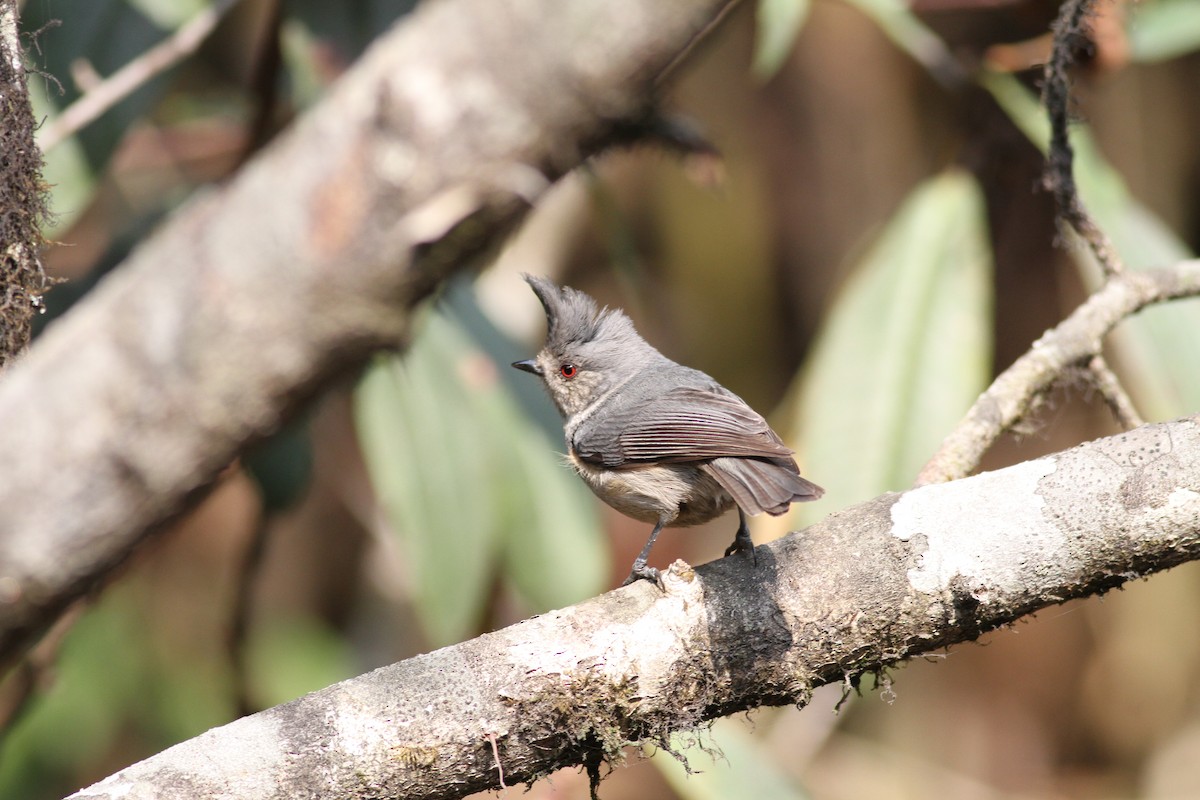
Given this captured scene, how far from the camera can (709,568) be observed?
2.10 m

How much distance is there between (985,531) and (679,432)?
0.81 metres

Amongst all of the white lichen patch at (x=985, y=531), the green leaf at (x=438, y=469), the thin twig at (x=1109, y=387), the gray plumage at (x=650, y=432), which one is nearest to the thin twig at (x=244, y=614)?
the green leaf at (x=438, y=469)

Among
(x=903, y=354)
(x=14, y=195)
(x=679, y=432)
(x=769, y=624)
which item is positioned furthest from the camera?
(x=903, y=354)

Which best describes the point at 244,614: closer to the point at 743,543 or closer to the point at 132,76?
the point at 132,76

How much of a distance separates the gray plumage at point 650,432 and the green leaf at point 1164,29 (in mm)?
2366

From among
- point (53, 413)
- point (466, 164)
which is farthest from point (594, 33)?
point (53, 413)

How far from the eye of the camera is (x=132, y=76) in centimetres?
348

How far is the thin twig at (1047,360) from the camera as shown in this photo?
2510mm

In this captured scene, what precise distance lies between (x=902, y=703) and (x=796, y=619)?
4.70m

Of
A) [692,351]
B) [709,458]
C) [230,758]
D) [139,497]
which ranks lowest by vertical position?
[230,758]

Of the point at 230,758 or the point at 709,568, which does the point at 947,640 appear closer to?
the point at 709,568

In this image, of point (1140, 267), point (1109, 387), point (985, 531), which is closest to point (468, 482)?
point (1109, 387)

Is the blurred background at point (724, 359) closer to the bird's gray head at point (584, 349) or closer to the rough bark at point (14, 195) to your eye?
the rough bark at point (14, 195)

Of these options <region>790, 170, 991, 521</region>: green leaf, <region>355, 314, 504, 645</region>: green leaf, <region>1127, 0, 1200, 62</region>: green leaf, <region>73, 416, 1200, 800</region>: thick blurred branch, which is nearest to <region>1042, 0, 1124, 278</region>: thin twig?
<region>790, 170, 991, 521</region>: green leaf
